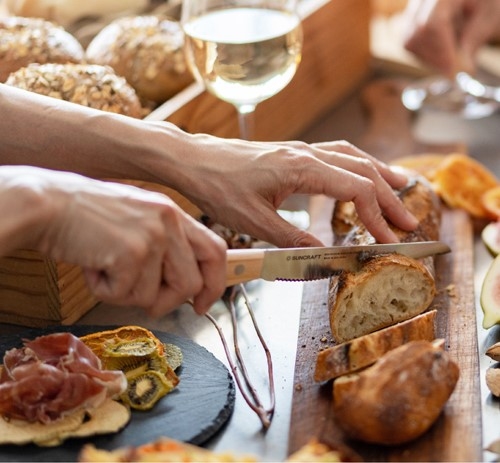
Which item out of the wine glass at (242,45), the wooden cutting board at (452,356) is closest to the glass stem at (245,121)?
the wine glass at (242,45)

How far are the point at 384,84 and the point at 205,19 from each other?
98 centimetres

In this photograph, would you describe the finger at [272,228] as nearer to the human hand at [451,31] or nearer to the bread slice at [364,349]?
the bread slice at [364,349]

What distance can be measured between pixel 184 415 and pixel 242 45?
0.81 m

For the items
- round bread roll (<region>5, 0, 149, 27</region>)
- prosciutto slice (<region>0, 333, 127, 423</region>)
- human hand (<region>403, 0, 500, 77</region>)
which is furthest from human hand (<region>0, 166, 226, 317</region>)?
human hand (<region>403, 0, 500, 77</region>)

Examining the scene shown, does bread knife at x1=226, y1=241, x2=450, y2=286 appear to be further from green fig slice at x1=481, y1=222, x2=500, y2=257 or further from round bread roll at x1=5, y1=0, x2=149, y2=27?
round bread roll at x1=5, y1=0, x2=149, y2=27

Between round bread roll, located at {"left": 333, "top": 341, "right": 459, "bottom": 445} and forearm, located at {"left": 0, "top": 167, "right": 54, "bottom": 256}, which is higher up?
→ forearm, located at {"left": 0, "top": 167, "right": 54, "bottom": 256}

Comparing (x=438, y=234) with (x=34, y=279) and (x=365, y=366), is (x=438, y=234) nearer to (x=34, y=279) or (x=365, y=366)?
(x=365, y=366)

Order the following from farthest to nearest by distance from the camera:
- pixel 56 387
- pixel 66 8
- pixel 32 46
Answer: pixel 66 8 → pixel 32 46 → pixel 56 387

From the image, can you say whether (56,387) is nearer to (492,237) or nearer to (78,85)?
(78,85)

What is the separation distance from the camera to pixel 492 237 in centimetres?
208

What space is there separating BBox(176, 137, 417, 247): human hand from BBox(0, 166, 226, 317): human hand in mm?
278

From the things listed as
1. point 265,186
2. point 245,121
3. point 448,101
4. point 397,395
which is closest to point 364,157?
point 265,186

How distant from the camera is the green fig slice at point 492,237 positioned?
2.04 meters

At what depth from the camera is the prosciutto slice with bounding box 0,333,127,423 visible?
1.47 metres
